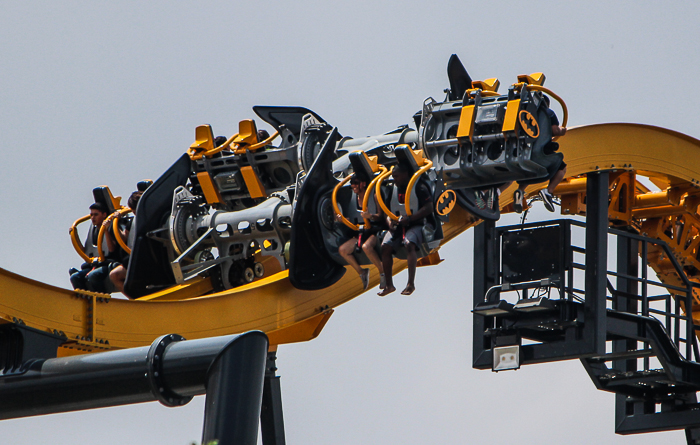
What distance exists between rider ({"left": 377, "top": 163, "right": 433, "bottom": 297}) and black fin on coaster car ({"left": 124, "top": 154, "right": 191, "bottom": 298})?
11.6ft

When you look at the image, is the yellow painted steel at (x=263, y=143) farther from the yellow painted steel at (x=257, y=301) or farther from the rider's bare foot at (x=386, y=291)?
the rider's bare foot at (x=386, y=291)

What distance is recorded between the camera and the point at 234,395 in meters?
8.82

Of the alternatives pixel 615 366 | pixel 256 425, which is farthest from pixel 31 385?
pixel 615 366

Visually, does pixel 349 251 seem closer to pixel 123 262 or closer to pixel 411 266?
pixel 411 266

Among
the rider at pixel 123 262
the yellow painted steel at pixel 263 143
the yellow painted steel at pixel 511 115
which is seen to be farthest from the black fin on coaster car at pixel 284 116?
the yellow painted steel at pixel 511 115

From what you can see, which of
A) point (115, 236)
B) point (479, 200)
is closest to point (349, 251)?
point (479, 200)

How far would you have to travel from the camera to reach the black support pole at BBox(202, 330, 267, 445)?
857 centimetres

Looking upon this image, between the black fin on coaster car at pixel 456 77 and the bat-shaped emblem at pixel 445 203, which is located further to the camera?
the black fin on coaster car at pixel 456 77

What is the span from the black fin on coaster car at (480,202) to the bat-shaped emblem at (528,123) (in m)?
1.08

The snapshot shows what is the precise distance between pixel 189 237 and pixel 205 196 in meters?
0.73

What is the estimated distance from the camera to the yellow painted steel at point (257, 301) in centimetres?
1145

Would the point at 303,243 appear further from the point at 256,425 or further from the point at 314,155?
the point at 256,425

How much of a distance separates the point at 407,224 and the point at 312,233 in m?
1.46

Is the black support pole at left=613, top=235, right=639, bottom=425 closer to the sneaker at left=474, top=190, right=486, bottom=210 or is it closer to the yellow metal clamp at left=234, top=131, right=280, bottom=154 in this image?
the sneaker at left=474, top=190, right=486, bottom=210
